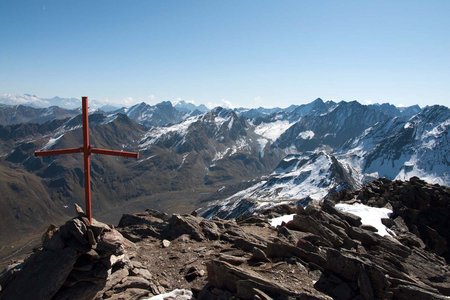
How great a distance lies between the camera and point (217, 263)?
2433 cm

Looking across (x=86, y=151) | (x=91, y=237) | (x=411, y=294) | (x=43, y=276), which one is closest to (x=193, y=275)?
(x=91, y=237)

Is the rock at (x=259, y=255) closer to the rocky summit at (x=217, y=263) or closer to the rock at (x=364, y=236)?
the rocky summit at (x=217, y=263)

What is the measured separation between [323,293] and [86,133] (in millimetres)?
17568

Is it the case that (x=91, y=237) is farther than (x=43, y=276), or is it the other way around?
(x=91, y=237)

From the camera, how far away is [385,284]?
85.7 ft

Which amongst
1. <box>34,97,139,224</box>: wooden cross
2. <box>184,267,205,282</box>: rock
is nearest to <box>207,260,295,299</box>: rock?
<box>184,267,205,282</box>: rock

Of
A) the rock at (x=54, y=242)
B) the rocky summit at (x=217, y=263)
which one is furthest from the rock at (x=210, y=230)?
the rock at (x=54, y=242)

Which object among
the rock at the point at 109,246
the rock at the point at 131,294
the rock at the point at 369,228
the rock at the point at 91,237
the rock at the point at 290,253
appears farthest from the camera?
the rock at the point at 369,228

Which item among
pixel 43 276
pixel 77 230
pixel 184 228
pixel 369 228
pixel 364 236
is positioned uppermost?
pixel 77 230

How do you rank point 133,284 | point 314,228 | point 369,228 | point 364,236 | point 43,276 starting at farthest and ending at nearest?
point 369,228, point 364,236, point 314,228, point 133,284, point 43,276

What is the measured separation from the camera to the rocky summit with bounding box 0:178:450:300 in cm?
2259

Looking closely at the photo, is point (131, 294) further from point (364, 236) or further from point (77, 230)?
point (364, 236)

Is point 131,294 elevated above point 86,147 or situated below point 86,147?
below

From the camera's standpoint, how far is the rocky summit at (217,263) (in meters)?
22.6
